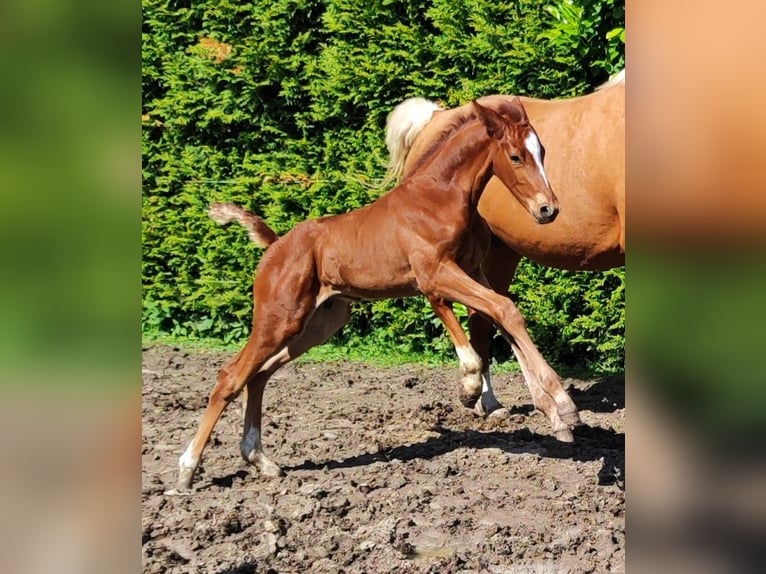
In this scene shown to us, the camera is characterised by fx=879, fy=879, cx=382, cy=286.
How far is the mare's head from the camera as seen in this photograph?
4.82 meters

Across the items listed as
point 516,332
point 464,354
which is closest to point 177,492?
point 464,354

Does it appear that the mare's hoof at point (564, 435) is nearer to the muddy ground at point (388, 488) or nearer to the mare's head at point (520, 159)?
the muddy ground at point (388, 488)

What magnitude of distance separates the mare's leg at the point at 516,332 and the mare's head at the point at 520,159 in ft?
1.76

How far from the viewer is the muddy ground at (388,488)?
3.99m

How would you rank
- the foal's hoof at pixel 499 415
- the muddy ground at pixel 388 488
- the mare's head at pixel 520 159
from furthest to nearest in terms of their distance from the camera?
the foal's hoof at pixel 499 415 < the mare's head at pixel 520 159 < the muddy ground at pixel 388 488

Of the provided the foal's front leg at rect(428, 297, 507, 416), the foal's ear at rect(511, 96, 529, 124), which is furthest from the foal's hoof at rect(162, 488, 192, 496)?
the foal's ear at rect(511, 96, 529, 124)

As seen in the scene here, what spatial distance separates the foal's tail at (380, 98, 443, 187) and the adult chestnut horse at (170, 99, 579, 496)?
73.1 inches

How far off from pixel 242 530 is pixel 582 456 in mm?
2389

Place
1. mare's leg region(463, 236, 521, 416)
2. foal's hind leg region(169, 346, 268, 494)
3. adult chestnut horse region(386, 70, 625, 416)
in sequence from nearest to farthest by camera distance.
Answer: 1. foal's hind leg region(169, 346, 268, 494)
2. adult chestnut horse region(386, 70, 625, 416)
3. mare's leg region(463, 236, 521, 416)

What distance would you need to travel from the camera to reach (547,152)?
610 cm

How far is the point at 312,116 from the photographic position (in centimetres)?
901

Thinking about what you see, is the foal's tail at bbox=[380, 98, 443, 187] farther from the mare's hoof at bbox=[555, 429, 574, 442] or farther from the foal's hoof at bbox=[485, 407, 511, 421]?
the mare's hoof at bbox=[555, 429, 574, 442]

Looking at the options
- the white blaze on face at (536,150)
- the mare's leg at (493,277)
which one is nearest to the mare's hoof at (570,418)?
the white blaze on face at (536,150)

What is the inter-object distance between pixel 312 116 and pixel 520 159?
4.49 metres
